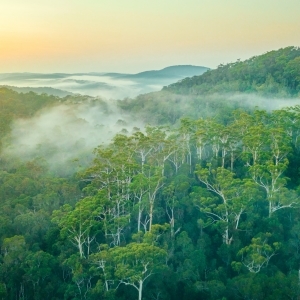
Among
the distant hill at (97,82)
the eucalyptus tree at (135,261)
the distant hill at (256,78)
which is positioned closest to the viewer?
the eucalyptus tree at (135,261)

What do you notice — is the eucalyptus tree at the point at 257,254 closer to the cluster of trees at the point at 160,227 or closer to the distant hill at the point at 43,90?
the cluster of trees at the point at 160,227

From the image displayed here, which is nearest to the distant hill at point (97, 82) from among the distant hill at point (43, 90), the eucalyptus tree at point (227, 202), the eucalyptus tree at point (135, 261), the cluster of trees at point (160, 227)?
the distant hill at point (43, 90)

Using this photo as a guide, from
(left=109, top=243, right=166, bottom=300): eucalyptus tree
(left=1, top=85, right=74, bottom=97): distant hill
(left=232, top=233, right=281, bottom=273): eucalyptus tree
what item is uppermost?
(left=1, top=85, right=74, bottom=97): distant hill

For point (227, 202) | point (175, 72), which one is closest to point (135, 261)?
point (227, 202)

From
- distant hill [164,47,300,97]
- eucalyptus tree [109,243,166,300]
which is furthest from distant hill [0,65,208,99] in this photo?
eucalyptus tree [109,243,166,300]

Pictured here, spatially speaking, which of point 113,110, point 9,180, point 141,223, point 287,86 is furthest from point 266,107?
point 9,180

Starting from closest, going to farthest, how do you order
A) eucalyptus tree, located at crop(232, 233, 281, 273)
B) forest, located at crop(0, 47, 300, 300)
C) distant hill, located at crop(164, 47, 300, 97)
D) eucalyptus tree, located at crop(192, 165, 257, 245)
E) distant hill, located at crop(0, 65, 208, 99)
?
forest, located at crop(0, 47, 300, 300)
eucalyptus tree, located at crop(232, 233, 281, 273)
eucalyptus tree, located at crop(192, 165, 257, 245)
distant hill, located at crop(164, 47, 300, 97)
distant hill, located at crop(0, 65, 208, 99)

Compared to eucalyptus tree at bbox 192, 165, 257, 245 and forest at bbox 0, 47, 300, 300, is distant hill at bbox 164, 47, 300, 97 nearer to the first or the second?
forest at bbox 0, 47, 300, 300

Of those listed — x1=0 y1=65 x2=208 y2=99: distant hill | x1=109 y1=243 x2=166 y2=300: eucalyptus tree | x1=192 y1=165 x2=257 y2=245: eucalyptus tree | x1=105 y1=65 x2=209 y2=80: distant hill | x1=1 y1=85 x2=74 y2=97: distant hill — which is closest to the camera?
x1=109 y1=243 x2=166 y2=300: eucalyptus tree
